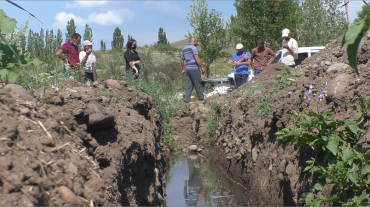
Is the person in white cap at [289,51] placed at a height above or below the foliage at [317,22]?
below

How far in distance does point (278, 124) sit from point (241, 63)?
21.4 ft

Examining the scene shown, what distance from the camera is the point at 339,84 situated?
5.73m

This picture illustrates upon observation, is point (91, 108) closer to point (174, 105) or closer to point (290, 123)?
point (290, 123)

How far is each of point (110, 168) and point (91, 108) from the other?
24.3 inches

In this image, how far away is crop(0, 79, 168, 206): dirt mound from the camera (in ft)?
9.87

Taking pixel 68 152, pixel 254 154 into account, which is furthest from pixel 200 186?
pixel 68 152

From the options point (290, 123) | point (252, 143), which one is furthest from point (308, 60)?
point (290, 123)

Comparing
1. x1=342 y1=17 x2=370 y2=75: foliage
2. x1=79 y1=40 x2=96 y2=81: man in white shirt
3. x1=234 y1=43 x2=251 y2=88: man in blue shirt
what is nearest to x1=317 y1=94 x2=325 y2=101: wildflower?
x1=342 y1=17 x2=370 y2=75: foliage

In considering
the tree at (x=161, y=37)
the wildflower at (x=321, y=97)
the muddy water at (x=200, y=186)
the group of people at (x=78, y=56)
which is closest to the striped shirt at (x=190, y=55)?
the muddy water at (x=200, y=186)

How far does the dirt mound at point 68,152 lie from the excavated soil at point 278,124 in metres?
1.64

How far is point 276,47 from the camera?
2536 centimetres

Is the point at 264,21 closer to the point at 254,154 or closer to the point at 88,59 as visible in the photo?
the point at 88,59

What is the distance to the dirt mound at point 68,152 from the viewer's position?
3.01 m

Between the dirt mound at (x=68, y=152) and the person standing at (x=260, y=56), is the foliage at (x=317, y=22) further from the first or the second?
the dirt mound at (x=68, y=152)
